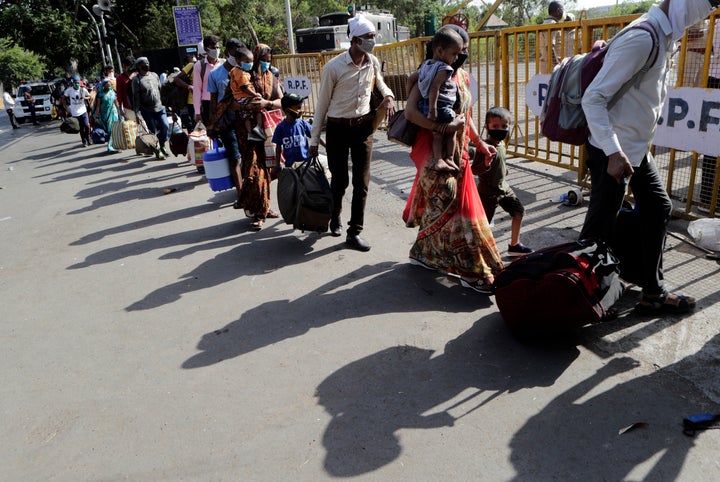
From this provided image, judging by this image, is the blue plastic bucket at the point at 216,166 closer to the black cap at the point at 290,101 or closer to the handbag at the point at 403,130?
the black cap at the point at 290,101

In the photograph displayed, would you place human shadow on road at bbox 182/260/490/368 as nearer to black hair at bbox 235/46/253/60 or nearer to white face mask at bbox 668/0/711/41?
white face mask at bbox 668/0/711/41

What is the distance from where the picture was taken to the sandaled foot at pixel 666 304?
3645 millimetres

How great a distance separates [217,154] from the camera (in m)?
6.52

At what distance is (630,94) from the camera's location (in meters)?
3.21

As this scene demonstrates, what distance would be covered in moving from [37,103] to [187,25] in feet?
54.5

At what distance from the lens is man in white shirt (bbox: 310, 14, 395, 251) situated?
496 centimetres

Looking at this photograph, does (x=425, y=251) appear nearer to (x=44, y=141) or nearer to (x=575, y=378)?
(x=575, y=378)

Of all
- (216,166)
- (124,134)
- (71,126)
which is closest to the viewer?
(216,166)

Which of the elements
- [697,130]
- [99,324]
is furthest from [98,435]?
[697,130]

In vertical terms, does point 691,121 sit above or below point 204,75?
below

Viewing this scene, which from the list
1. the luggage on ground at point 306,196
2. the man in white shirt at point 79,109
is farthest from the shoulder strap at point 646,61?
the man in white shirt at point 79,109

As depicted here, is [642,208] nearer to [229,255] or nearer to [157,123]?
[229,255]

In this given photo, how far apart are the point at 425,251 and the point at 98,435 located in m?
2.59

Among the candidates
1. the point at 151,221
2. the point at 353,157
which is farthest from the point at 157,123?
the point at 353,157
